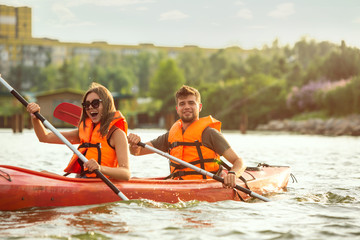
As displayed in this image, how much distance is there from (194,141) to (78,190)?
1.45 m

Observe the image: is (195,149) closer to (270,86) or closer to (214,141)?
(214,141)

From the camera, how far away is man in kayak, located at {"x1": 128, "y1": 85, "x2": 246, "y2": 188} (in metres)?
5.66

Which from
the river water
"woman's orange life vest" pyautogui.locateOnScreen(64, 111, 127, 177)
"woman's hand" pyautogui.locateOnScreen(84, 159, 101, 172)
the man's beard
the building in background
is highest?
the building in background

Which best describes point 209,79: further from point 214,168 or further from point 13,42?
point 214,168

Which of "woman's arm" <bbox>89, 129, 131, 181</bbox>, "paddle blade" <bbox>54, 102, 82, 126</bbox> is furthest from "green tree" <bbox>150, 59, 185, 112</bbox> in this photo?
"woman's arm" <bbox>89, 129, 131, 181</bbox>

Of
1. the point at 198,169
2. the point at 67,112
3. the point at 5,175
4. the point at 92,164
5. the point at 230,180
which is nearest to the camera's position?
the point at 92,164

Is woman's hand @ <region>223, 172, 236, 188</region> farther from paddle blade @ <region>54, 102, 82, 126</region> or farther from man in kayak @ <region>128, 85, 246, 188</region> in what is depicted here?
paddle blade @ <region>54, 102, 82, 126</region>

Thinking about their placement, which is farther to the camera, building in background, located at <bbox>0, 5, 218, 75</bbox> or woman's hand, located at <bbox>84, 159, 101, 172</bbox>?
building in background, located at <bbox>0, 5, 218, 75</bbox>

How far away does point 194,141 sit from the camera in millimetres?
5812

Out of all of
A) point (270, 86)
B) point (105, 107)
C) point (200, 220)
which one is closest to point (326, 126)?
point (270, 86)

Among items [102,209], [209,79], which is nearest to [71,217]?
[102,209]

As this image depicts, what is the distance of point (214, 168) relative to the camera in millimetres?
5898

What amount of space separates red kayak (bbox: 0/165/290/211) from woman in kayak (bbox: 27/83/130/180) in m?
0.20

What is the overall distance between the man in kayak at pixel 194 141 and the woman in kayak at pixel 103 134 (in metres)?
0.63
